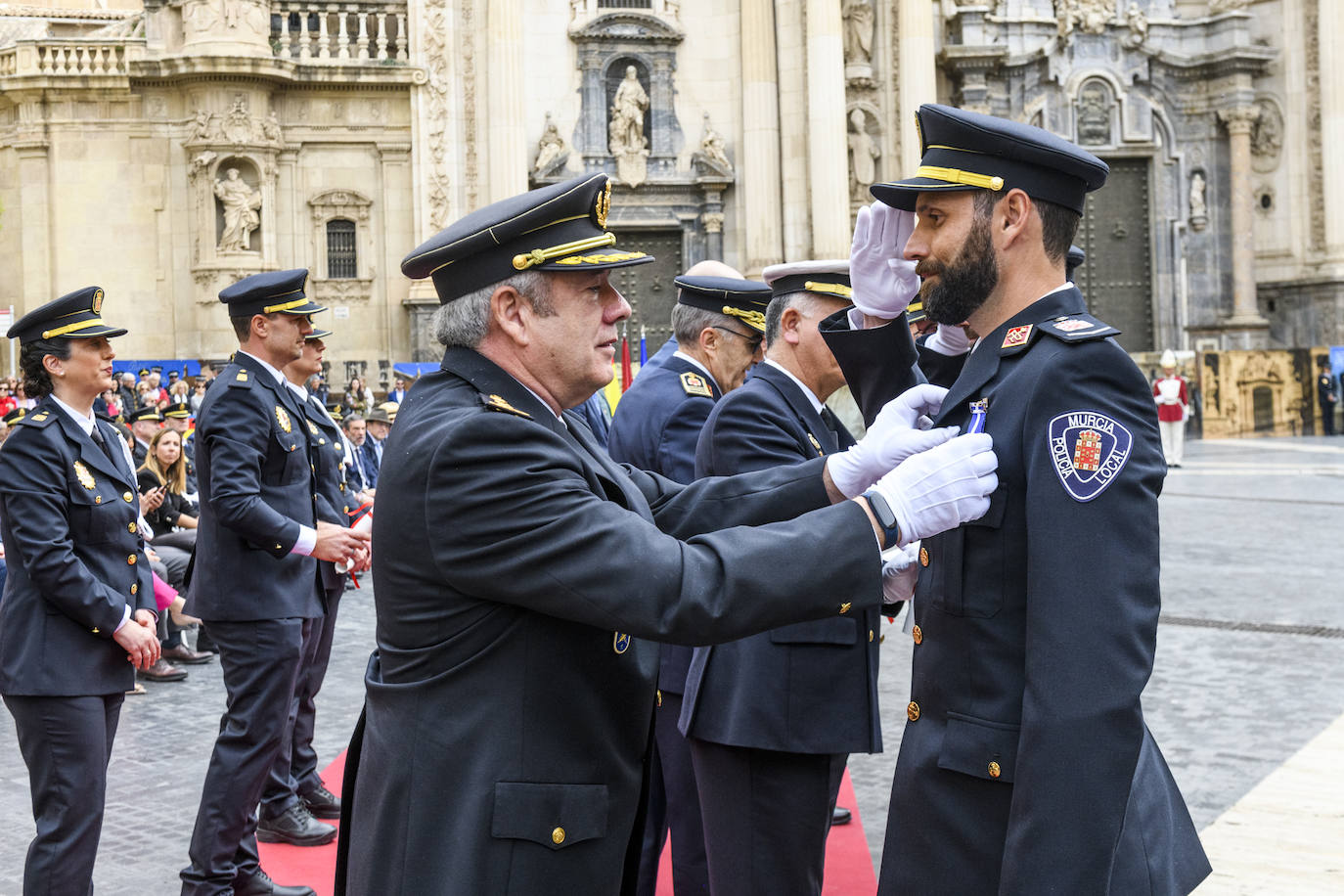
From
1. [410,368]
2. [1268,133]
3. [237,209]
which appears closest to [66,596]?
[410,368]

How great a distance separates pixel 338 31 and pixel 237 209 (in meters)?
4.08

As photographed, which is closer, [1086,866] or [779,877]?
[1086,866]

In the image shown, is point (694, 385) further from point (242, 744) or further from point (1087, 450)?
point (1087, 450)

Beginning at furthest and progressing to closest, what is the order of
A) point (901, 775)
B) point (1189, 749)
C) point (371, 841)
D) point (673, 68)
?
1. point (673, 68)
2. point (1189, 749)
3. point (901, 775)
4. point (371, 841)

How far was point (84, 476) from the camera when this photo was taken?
4.53 meters

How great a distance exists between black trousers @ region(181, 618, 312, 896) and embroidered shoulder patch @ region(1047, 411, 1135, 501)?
344 centimetres

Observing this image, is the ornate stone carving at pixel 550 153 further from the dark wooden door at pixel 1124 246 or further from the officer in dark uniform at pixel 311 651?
the officer in dark uniform at pixel 311 651

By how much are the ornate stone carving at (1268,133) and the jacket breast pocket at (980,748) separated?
29.3 metres

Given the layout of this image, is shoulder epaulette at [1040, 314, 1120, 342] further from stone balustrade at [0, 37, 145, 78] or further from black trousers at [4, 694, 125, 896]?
stone balustrade at [0, 37, 145, 78]

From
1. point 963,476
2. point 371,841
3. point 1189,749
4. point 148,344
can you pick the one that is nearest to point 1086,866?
point 963,476

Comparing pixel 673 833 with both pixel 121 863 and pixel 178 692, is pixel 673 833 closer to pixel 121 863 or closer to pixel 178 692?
pixel 121 863

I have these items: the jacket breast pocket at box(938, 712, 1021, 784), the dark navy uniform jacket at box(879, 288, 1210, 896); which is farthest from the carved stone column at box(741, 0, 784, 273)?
the jacket breast pocket at box(938, 712, 1021, 784)

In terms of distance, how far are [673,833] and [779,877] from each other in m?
1.03

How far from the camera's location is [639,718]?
2.51 metres
